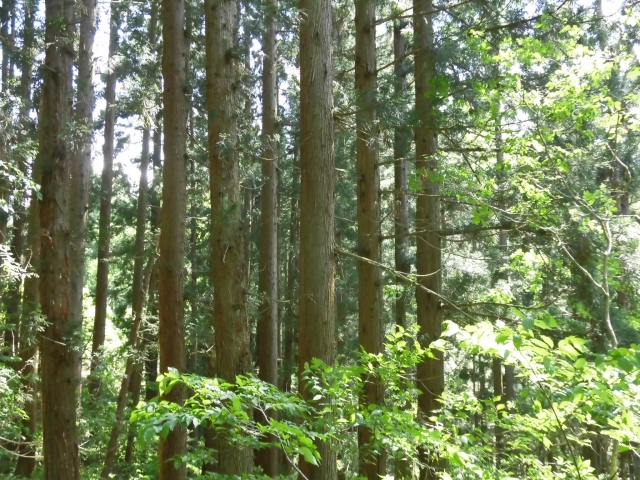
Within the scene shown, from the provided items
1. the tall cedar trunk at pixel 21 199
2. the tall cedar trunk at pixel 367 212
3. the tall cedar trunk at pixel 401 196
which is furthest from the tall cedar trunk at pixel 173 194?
the tall cedar trunk at pixel 401 196

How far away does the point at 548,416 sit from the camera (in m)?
3.98

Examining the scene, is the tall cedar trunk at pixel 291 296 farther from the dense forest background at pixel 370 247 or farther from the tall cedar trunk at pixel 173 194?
the tall cedar trunk at pixel 173 194

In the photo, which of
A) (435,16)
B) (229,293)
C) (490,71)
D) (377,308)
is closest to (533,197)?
(490,71)

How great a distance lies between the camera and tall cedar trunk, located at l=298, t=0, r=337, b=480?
17.4 ft

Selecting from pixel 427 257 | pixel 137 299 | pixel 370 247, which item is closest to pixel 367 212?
pixel 370 247

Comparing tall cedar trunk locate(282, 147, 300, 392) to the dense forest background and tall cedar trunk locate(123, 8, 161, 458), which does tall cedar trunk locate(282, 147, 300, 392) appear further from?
the dense forest background

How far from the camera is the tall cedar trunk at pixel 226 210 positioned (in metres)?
6.46

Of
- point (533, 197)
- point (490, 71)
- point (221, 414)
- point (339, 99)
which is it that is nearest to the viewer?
point (221, 414)

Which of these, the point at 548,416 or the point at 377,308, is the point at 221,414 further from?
the point at 377,308

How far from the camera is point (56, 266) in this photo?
6.61 m

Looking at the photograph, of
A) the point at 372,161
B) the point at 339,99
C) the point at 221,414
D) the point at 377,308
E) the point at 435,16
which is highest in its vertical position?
the point at 435,16

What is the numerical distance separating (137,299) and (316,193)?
9420 millimetres

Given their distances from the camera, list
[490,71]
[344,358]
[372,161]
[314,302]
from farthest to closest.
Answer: [344,358], [372,161], [490,71], [314,302]

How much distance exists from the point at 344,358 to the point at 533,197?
450 inches
